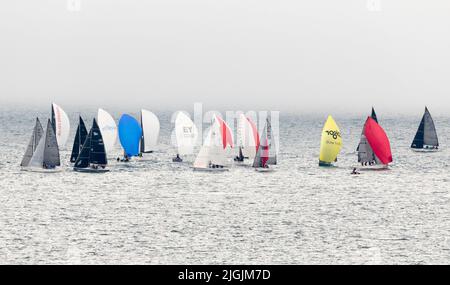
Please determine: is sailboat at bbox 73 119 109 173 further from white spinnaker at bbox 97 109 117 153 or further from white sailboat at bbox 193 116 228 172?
white spinnaker at bbox 97 109 117 153

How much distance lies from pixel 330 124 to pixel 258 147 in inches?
410

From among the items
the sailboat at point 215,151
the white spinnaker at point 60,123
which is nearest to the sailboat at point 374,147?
the sailboat at point 215,151

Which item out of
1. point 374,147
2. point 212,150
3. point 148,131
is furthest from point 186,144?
point 374,147

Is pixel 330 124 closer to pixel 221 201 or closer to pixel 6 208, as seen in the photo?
pixel 221 201

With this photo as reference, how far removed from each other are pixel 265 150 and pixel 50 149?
25100 mm

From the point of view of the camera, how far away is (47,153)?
85.4 metres

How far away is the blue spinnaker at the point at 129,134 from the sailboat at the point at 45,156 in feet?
51.2

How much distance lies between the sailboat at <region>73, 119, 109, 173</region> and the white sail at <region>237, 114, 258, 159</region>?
62.9 feet

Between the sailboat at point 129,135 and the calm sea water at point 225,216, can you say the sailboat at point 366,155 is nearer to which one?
the calm sea water at point 225,216

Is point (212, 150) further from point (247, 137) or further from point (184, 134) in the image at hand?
point (184, 134)

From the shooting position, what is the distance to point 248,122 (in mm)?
97562

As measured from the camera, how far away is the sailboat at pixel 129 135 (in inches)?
4028
